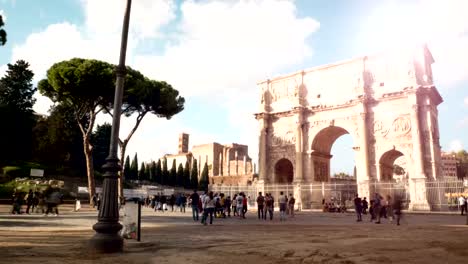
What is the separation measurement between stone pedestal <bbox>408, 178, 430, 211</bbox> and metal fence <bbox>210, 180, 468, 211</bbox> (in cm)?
31

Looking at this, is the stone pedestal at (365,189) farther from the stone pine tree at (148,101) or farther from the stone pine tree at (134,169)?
the stone pine tree at (134,169)

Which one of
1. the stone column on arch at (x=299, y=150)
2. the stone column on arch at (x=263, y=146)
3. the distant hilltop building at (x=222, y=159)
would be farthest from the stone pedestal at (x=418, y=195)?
the distant hilltop building at (x=222, y=159)

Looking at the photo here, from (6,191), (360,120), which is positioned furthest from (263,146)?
(6,191)

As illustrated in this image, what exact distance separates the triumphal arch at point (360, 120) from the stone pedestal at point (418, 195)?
6cm

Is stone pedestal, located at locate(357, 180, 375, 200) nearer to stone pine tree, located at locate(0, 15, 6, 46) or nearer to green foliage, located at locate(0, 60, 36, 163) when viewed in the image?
stone pine tree, located at locate(0, 15, 6, 46)

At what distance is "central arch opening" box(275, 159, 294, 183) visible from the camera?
33.4 metres

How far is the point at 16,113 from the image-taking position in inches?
1656

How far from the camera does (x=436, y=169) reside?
2486 cm

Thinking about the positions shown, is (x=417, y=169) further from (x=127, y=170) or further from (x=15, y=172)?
(x=127, y=170)

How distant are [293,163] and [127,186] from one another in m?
24.6

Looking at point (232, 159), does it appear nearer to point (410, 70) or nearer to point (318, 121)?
point (318, 121)

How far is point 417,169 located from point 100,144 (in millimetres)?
42129

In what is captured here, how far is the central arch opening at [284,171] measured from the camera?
1316 inches

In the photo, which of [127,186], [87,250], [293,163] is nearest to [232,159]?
[127,186]
